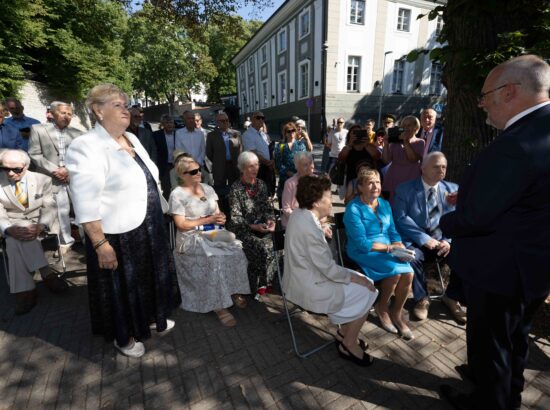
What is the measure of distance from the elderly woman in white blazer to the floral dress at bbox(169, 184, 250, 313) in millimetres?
322

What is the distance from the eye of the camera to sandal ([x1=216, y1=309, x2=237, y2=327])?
3.18 m

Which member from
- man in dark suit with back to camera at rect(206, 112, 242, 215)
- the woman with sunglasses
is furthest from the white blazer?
the woman with sunglasses

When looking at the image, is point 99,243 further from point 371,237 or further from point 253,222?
point 371,237

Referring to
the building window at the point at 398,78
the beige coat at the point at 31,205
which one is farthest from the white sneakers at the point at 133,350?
the building window at the point at 398,78

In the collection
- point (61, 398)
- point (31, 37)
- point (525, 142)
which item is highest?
point (31, 37)

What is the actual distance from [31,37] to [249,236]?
17.3 meters

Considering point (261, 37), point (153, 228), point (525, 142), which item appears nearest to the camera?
point (525, 142)

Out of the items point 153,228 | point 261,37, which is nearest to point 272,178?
point 153,228

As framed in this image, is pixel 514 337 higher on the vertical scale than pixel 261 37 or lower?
lower

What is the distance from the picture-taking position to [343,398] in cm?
229

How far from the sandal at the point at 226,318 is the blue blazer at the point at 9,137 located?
16.0ft

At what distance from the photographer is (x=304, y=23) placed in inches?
835

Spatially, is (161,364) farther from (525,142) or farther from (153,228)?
(525,142)

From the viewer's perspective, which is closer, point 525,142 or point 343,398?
point 525,142
